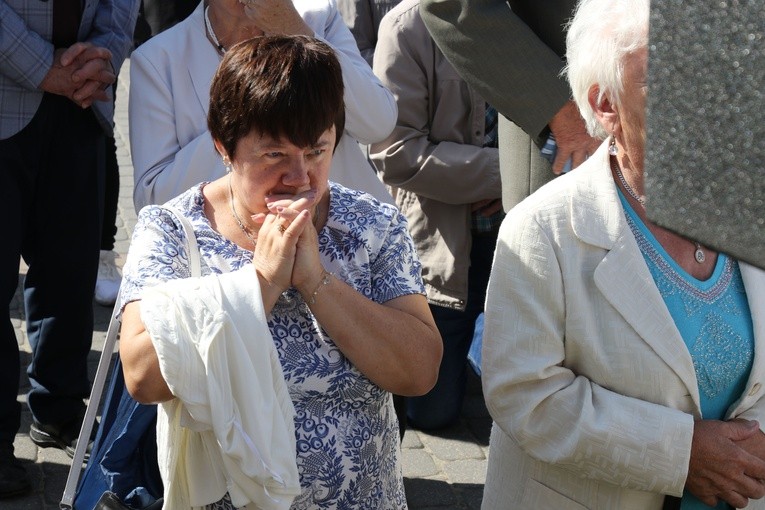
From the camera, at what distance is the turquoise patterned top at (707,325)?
2350 mm

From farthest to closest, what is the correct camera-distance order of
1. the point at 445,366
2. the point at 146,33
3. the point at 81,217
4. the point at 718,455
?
the point at 146,33 < the point at 445,366 < the point at 81,217 < the point at 718,455

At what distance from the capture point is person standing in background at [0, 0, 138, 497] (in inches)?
154

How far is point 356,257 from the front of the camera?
8.19ft

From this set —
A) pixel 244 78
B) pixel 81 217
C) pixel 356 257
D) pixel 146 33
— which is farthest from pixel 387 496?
pixel 146 33

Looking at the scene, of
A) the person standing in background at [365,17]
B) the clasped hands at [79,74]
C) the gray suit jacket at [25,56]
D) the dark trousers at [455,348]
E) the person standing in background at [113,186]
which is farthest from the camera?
the person standing in background at [113,186]

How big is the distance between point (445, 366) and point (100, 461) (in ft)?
8.43

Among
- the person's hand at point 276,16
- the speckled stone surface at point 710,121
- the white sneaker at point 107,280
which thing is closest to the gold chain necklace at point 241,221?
the person's hand at point 276,16

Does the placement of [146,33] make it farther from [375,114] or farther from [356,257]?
[356,257]

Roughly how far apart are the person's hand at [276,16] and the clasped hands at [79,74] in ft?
3.35

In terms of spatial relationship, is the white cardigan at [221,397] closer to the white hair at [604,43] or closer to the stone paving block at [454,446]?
the white hair at [604,43]

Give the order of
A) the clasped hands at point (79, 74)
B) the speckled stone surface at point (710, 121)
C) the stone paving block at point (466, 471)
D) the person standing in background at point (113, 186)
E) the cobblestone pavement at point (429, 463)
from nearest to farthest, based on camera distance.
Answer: the speckled stone surface at point (710, 121), the clasped hands at point (79, 74), the cobblestone pavement at point (429, 463), the stone paving block at point (466, 471), the person standing in background at point (113, 186)

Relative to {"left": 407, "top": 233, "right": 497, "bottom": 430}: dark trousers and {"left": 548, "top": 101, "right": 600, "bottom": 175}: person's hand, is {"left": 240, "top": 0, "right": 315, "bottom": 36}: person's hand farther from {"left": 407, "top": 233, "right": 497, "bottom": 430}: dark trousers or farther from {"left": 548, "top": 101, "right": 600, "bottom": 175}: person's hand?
{"left": 407, "top": 233, "right": 497, "bottom": 430}: dark trousers

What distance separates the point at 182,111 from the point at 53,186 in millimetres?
1124

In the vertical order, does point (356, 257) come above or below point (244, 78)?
below
